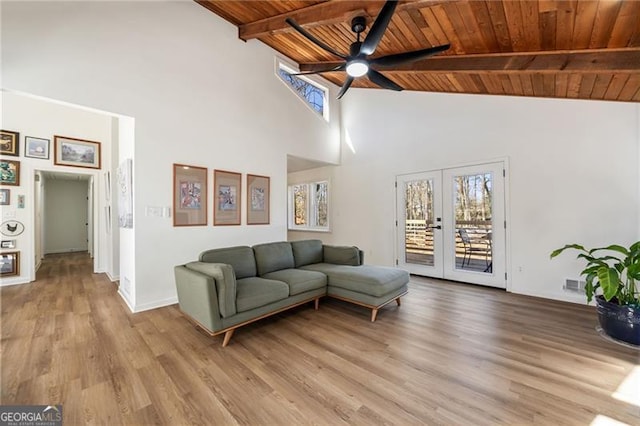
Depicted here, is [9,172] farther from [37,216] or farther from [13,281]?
[13,281]

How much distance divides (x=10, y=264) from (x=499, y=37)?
7751 mm

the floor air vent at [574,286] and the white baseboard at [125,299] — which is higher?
the floor air vent at [574,286]

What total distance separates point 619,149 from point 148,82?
5915 millimetres

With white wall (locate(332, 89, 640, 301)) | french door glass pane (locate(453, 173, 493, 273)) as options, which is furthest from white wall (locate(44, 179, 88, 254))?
french door glass pane (locate(453, 173, 493, 273))

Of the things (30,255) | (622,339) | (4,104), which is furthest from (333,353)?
(4,104)

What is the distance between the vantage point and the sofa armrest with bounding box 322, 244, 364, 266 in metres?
3.75

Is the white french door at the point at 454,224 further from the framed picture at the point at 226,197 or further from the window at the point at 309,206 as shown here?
the framed picture at the point at 226,197

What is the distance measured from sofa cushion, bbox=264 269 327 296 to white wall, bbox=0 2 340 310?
1393 mm

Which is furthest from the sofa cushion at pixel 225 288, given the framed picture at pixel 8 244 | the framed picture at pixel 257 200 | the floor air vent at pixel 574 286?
the framed picture at pixel 8 244

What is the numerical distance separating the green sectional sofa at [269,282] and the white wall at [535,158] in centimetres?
211

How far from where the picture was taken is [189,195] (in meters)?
3.72

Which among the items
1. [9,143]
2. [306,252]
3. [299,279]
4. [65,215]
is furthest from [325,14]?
[65,215]

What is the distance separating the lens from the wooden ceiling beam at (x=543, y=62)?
2.39 meters

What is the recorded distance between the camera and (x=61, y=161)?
16.3 ft
